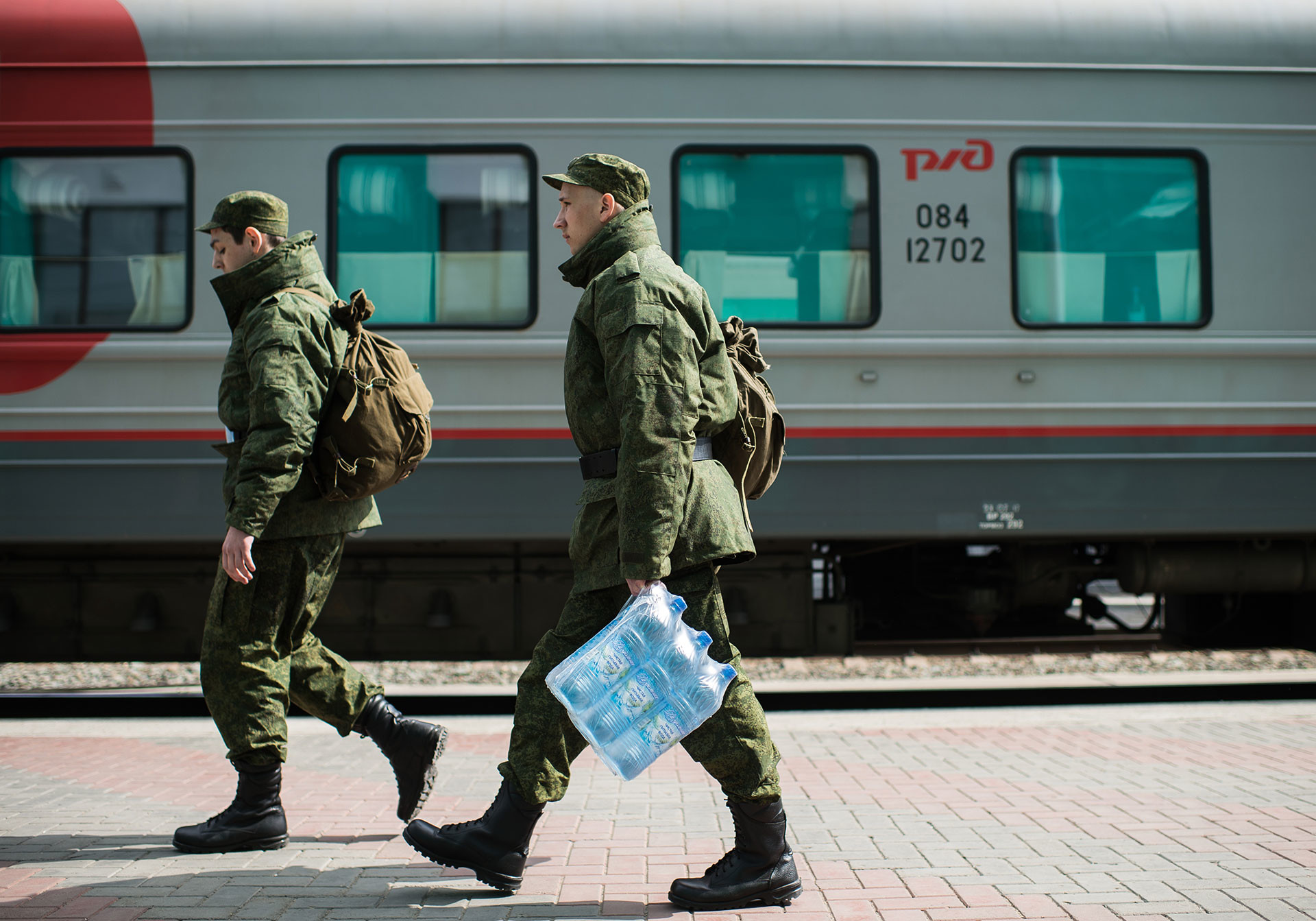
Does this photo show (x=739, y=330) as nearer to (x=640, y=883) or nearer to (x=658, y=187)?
(x=640, y=883)

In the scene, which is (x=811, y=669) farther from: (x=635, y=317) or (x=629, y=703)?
(x=635, y=317)

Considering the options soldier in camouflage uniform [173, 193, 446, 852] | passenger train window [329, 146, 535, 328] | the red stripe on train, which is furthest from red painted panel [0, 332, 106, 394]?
soldier in camouflage uniform [173, 193, 446, 852]

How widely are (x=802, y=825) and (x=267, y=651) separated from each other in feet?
5.60

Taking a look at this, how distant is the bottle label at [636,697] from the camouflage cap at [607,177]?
3.91ft

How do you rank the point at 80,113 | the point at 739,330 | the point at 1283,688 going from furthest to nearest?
1. the point at 1283,688
2. the point at 80,113
3. the point at 739,330

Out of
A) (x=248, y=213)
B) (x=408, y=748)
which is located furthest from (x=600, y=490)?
(x=248, y=213)

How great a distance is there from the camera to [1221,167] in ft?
18.0

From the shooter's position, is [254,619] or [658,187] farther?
[658,187]

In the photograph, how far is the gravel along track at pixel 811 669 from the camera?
22.1 ft

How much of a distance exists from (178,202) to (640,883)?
12.5 ft

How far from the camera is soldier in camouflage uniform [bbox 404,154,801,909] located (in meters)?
2.68

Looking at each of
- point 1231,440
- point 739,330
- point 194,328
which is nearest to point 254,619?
point 739,330

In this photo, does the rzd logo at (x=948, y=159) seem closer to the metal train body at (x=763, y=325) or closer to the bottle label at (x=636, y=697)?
the metal train body at (x=763, y=325)

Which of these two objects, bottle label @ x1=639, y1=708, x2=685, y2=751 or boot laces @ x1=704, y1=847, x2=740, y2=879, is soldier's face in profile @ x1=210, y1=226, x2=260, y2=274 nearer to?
bottle label @ x1=639, y1=708, x2=685, y2=751
